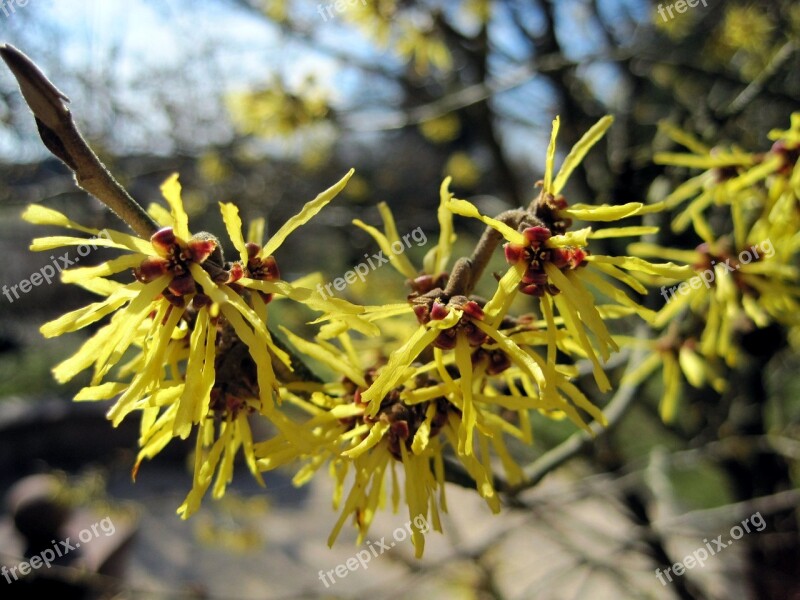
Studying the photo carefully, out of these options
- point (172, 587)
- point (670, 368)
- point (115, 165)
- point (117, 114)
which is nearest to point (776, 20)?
point (670, 368)

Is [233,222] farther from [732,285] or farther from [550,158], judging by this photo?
[732,285]

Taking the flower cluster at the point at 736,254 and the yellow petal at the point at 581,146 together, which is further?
the flower cluster at the point at 736,254

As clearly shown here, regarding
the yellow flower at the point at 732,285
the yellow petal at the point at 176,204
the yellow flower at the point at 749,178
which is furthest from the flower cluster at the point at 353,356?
the yellow flower at the point at 732,285

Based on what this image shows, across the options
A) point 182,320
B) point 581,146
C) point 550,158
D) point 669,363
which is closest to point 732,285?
point 669,363

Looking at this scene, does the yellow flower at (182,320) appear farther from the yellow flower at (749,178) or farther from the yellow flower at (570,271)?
the yellow flower at (749,178)

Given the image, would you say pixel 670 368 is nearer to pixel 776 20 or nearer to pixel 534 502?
Result: pixel 534 502

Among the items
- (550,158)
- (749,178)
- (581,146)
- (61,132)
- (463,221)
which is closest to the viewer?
(61,132)

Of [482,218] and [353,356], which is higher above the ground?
[482,218]

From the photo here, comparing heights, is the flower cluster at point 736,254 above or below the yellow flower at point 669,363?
above

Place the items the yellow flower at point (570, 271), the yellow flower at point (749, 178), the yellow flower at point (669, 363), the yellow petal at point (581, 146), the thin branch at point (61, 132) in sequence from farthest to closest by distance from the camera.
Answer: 1. the yellow flower at point (669, 363)
2. the yellow flower at point (749, 178)
3. the yellow petal at point (581, 146)
4. the yellow flower at point (570, 271)
5. the thin branch at point (61, 132)
